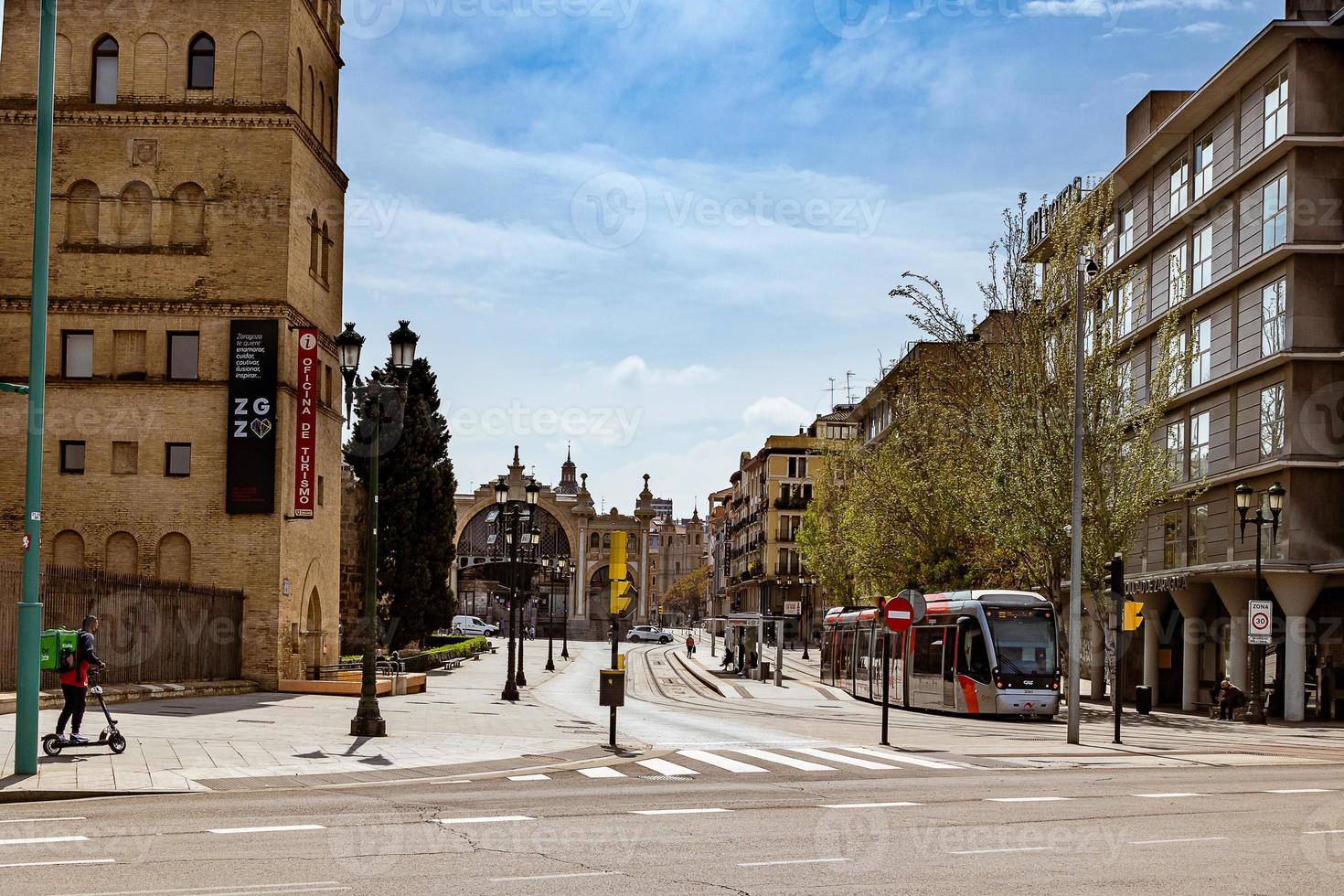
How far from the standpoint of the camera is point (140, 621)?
31.5 metres

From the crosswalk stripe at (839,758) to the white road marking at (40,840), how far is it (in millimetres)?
11182

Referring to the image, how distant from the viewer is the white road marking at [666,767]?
1841cm

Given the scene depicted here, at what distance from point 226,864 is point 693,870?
129 inches

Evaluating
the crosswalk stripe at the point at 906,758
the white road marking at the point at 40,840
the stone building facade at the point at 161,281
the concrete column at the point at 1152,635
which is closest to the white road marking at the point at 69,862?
the white road marking at the point at 40,840

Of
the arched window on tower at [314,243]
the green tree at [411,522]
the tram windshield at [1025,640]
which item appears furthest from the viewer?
the green tree at [411,522]

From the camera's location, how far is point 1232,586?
134 feet

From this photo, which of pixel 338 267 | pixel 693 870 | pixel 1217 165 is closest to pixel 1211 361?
pixel 1217 165

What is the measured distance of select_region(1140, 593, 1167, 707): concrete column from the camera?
156ft

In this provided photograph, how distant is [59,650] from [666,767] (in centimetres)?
793

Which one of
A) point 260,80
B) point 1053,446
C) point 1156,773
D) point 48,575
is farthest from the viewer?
point 1053,446

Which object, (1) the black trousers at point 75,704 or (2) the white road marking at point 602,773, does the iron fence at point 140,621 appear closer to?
(1) the black trousers at point 75,704

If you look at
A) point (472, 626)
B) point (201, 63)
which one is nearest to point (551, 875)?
point (201, 63)

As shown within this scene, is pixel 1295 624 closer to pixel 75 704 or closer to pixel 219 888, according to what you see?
pixel 75 704

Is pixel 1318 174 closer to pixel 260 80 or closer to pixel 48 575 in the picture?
pixel 260 80
